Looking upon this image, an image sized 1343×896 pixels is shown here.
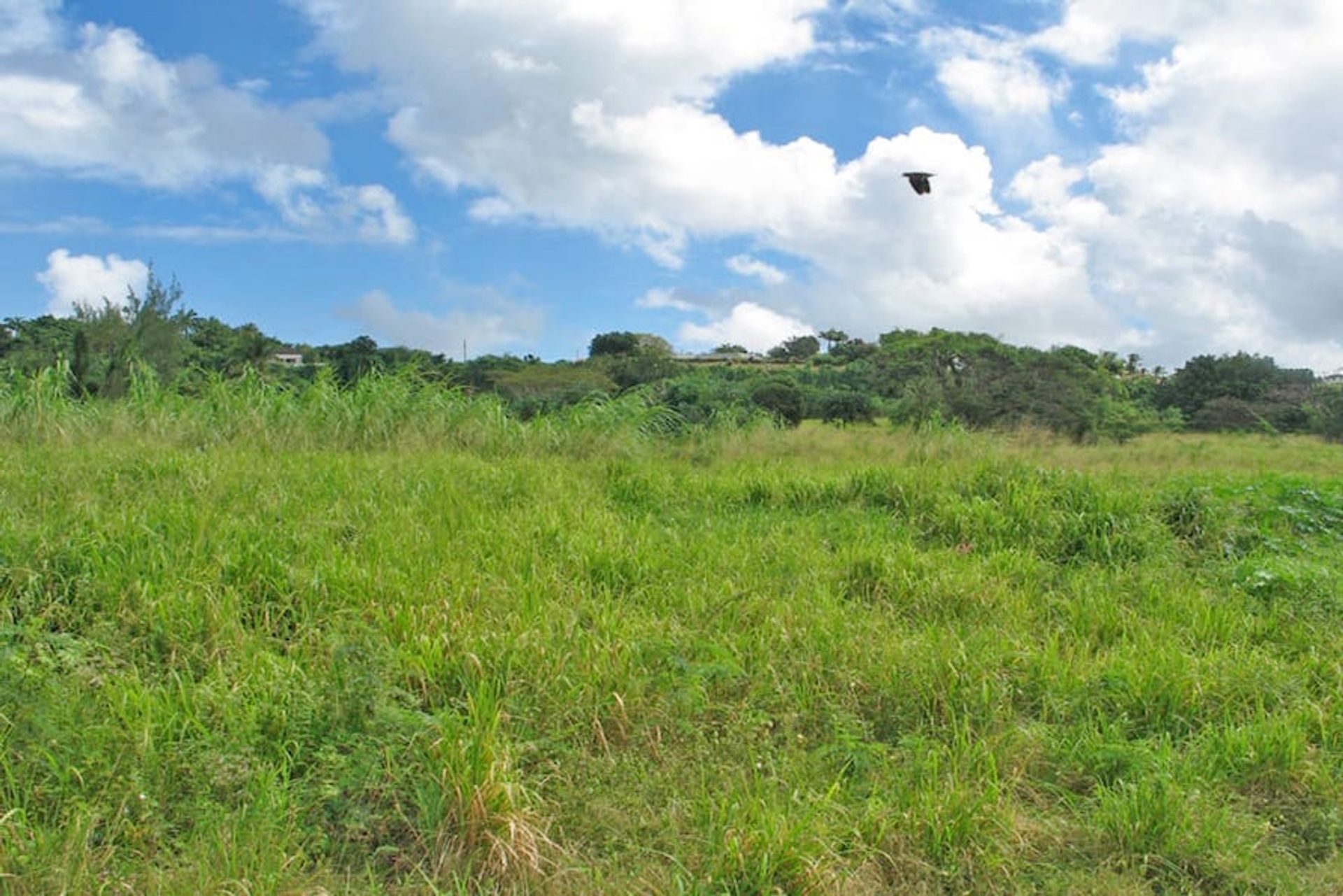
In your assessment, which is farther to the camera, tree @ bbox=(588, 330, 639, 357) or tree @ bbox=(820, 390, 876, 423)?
tree @ bbox=(588, 330, 639, 357)

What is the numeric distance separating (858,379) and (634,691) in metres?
25.7

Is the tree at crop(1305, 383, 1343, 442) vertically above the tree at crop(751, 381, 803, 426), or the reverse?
the tree at crop(1305, 383, 1343, 442)

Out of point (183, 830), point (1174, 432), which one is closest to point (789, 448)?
point (183, 830)

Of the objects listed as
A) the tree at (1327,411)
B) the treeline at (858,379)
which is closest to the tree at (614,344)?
the treeline at (858,379)

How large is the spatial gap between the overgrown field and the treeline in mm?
6163

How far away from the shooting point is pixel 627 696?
3.33 meters

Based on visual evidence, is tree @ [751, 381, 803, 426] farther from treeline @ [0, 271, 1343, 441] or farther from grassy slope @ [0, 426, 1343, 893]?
grassy slope @ [0, 426, 1343, 893]

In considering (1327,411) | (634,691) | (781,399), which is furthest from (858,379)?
(634,691)

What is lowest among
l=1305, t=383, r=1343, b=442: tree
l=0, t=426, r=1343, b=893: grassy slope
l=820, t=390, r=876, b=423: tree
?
l=0, t=426, r=1343, b=893: grassy slope

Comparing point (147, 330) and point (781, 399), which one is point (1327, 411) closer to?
point (781, 399)

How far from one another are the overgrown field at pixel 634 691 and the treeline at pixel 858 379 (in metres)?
6.16

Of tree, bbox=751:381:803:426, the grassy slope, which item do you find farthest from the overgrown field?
tree, bbox=751:381:803:426

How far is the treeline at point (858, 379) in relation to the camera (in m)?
17.1

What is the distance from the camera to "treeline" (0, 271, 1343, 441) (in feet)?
56.0
